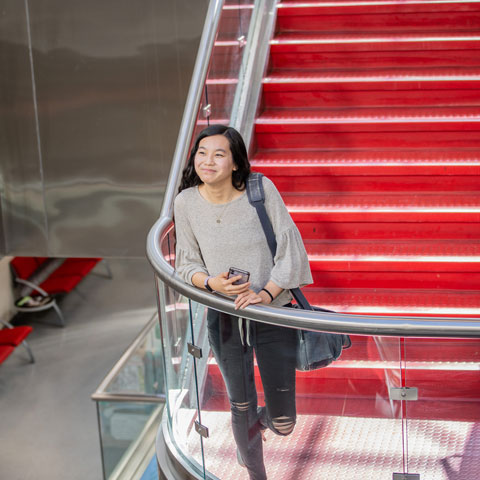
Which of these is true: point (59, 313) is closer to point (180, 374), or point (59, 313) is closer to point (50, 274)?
point (50, 274)

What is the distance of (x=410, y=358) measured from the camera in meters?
3.00

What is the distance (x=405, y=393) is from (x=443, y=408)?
0.52 ft

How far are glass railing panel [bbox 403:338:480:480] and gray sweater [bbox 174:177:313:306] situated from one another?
0.54 meters

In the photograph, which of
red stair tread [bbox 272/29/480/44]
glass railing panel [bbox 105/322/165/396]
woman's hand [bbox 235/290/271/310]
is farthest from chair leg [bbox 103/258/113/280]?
woman's hand [bbox 235/290/271/310]

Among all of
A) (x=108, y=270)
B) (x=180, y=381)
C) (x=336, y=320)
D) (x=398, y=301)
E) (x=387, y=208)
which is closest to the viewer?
(x=336, y=320)

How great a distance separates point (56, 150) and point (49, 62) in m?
0.89

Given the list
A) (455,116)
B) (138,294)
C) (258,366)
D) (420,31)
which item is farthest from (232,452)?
(138,294)

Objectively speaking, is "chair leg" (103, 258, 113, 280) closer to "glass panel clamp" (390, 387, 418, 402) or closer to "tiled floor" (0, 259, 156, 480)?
"tiled floor" (0, 259, 156, 480)

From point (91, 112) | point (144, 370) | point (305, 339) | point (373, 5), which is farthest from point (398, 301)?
point (144, 370)

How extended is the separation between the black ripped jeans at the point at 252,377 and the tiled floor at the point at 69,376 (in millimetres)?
5870

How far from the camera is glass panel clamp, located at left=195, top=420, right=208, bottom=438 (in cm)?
361

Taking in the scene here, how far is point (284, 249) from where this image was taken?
3.14 m

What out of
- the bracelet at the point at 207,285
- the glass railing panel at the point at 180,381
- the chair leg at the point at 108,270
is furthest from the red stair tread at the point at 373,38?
the chair leg at the point at 108,270

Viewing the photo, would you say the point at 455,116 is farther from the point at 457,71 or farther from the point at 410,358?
the point at 410,358
